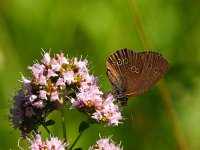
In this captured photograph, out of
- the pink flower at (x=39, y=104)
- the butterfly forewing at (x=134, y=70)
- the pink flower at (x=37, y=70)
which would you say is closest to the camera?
the pink flower at (x=39, y=104)

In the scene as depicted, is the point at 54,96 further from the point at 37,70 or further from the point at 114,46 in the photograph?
the point at 114,46

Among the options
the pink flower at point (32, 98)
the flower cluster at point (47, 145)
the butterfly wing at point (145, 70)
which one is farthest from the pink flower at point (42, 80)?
the butterfly wing at point (145, 70)

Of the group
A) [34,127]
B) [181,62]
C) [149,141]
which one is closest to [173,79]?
[181,62]

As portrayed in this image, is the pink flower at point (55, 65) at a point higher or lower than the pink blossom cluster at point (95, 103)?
higher

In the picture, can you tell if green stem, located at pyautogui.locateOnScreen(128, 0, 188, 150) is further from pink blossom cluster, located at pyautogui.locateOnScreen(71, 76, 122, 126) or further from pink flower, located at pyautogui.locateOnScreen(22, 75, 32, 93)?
pink flower, located at pyautogui.locateOnScreen(22, 75, 32, 93)

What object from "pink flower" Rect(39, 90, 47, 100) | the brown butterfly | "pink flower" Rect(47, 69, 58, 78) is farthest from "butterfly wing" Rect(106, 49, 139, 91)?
"pink flower" Rect(39, 90, 47, 100)

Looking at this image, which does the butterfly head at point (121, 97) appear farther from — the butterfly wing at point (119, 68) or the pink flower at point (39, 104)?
the pink flower at point (39, 104)

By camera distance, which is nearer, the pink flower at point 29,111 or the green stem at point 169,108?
the pink flower at point 29,111
